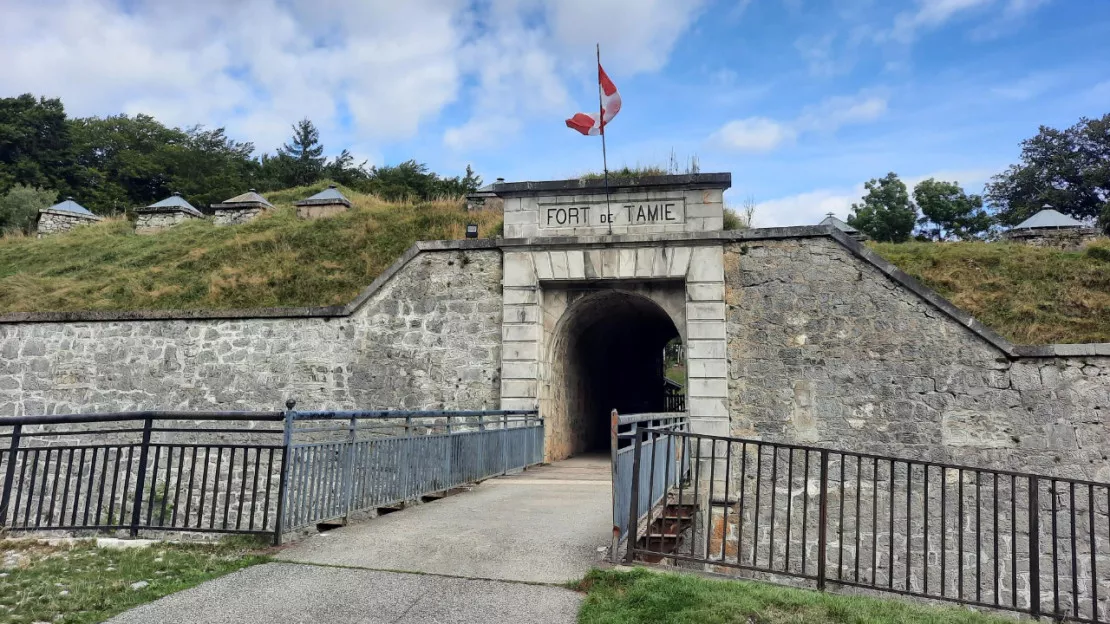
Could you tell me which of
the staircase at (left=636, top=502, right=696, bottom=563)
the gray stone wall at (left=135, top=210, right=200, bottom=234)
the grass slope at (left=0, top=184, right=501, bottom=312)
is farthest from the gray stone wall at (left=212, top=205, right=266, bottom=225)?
the staircase at (left=636, top=502, right=696, bottom=563)

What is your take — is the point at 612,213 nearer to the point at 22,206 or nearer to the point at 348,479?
the point at 348,479

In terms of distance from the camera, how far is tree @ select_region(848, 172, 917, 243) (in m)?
37.5

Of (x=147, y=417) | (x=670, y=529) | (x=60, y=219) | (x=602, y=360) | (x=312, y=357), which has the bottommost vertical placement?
(x=670, y=529)

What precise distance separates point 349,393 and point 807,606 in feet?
32.3

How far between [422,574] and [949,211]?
4081 centimetres

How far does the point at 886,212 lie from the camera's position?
3822 centimetres

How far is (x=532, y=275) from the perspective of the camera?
12469 millimetres

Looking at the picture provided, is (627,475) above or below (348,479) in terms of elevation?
above

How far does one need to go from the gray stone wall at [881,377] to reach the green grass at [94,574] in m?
8.12

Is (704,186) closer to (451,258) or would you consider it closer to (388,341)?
(451,258)

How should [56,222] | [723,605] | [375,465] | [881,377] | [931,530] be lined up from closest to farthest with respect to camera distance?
[723,605] < [375,465] < [931,530] < [881,377] < [56,222]

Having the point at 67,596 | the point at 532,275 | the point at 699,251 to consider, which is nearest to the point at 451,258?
the point at 532,275

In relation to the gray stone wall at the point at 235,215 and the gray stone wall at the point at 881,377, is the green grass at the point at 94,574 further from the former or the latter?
the gray stone wall at the point at 235,215

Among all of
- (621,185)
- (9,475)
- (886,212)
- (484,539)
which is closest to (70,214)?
(621,185)
